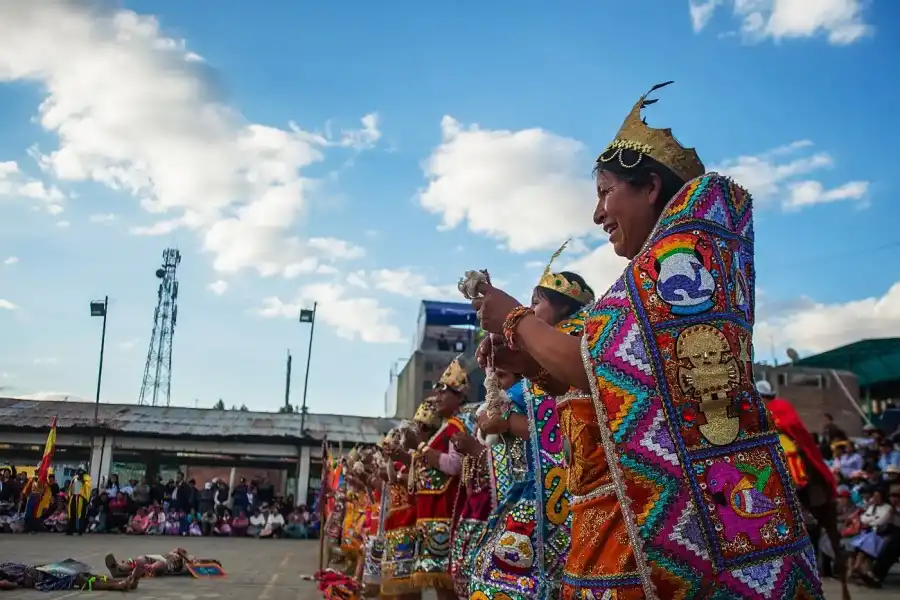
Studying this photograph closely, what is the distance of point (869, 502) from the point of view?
31.3 ft

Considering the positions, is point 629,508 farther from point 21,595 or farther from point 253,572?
point 253,572

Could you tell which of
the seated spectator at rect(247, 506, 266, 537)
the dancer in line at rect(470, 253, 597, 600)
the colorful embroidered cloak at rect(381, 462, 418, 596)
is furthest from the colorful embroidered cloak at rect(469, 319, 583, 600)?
the seated spectator at rect(247, 506, 266, 537)

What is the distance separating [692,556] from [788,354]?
28.7 metres

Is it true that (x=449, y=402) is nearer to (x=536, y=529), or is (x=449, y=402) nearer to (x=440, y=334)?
(x=536, y=529)

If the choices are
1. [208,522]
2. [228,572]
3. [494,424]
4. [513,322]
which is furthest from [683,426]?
[208,522]

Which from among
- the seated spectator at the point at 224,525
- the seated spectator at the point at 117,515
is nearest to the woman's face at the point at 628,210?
the seated spectator at the point at 117,515

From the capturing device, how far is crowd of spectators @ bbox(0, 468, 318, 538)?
22531mm

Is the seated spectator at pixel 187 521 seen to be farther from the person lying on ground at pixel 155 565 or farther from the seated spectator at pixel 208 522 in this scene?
the person lying on ground at pixel 155 565

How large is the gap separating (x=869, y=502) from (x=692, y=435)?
9.39m

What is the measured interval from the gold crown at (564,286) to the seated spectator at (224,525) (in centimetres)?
2378

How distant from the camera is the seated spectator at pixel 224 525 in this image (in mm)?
24922

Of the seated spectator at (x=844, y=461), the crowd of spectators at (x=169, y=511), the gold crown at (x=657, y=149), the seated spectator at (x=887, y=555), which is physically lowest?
the crowd of spectators at (x=169, y=511)

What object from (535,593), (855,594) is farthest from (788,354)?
(535,593)

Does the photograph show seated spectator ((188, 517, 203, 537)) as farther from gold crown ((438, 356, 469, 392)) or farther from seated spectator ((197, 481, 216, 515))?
gold crown ((438, 356, 469, 392))
